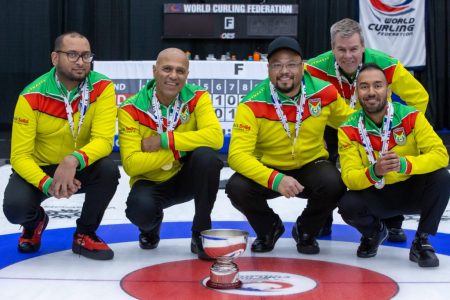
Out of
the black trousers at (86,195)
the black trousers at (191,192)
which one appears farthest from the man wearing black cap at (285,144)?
the black trousers at (86,195)

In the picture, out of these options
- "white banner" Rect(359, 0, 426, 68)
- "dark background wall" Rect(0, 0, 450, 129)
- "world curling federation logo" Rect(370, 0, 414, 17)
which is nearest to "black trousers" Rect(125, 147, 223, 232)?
"dark background wall" Rect(0, 0, 450, 129)

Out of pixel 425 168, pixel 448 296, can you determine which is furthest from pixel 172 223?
pixel 448 296

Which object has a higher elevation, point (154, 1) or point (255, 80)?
point (154, 1)

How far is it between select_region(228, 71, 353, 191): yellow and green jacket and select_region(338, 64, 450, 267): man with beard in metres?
0.22

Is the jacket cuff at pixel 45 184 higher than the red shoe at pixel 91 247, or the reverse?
the jacket cuff at pixel 45 184

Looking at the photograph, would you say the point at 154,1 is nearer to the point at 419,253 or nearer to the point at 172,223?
the point at 172,223

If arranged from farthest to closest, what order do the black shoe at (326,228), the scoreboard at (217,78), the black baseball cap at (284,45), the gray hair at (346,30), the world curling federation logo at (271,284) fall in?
the scoreboard at (217,78)
the black shoe at (326,228)
the gray hair at (346,30)
the black baseball cap at (284,45)
the world curling federation logo at (271,284)

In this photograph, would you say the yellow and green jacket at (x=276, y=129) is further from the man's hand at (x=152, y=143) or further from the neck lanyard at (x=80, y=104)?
the neck lanyard at (x=80, y=104)

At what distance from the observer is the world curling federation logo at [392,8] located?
41.0ft

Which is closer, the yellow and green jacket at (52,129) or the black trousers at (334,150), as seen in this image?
the yellow and green jacket at (52,129)

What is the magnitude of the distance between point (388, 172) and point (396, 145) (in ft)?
0.71

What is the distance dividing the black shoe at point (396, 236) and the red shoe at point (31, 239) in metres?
1.94

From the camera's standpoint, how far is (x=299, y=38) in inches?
492

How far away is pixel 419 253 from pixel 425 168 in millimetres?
417
